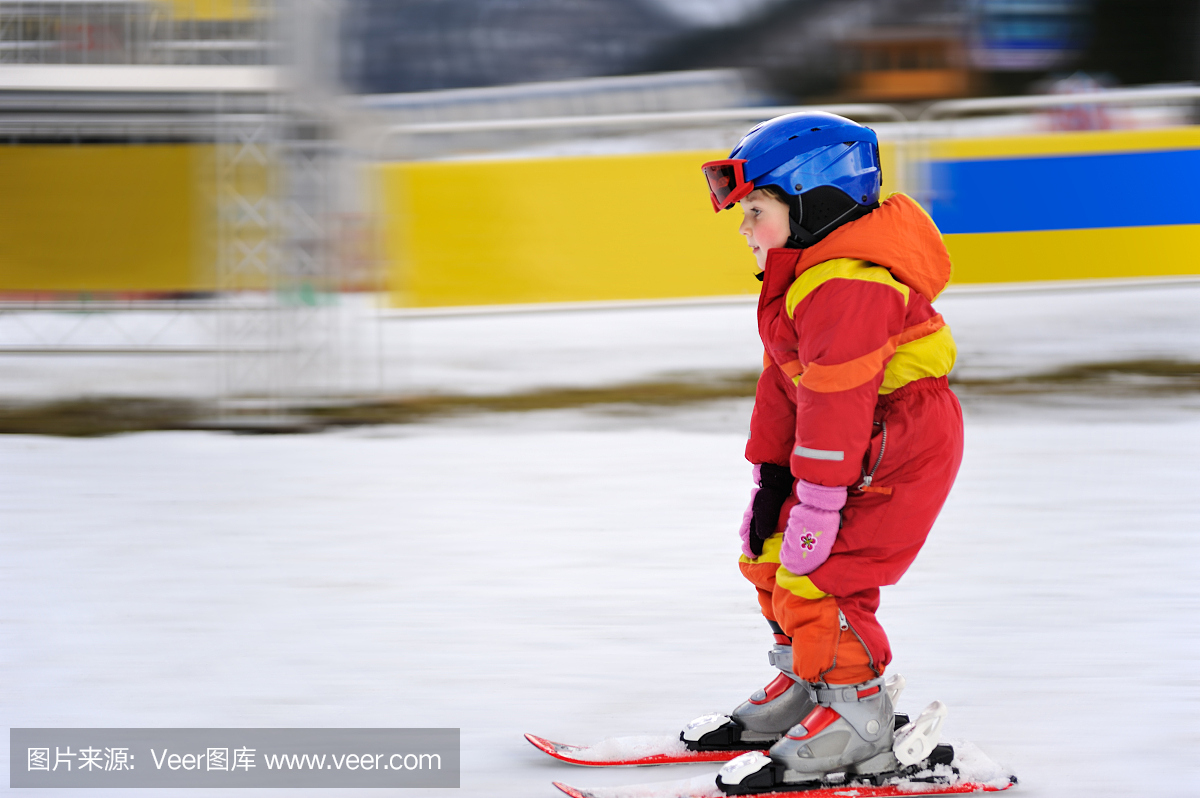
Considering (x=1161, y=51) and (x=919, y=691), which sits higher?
(x=1161, y=51)

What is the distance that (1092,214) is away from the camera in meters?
6.71

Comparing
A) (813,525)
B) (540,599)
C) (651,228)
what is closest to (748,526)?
(813,525)

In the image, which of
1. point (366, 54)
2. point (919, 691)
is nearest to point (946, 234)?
point (919, 691)

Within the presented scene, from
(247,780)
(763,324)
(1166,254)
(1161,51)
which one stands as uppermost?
(1161,51)

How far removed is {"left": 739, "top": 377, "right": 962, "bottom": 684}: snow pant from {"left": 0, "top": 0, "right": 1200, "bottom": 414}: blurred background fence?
4.94 metres

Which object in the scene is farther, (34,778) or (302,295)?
(302,295)

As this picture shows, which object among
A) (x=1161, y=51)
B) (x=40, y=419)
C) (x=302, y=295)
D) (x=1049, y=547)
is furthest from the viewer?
(x=1161, y=51)

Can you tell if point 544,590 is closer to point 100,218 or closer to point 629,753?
point 629,753

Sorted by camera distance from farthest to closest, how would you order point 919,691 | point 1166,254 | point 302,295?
point 302,295 < point 1166,254 < point 919,691

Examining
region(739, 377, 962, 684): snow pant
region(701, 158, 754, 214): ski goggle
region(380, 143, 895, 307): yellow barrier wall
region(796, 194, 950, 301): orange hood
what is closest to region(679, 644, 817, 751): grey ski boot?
region(739, 377, 962, 684): snow pant

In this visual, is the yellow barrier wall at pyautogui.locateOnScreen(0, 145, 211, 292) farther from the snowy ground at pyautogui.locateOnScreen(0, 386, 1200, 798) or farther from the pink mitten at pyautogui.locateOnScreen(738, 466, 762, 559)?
the pink mitten at pyautogui.locateOnScreen(738, 466, 762, 559)

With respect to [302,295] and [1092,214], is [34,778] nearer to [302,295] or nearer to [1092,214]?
[302,295]

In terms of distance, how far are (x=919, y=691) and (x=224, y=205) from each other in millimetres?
5266

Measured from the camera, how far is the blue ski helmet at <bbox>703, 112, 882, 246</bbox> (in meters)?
1.88
